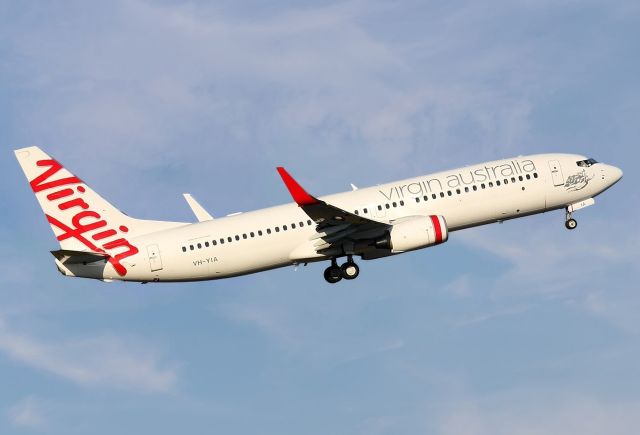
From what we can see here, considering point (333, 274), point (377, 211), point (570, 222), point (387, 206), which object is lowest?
point (333, 274)

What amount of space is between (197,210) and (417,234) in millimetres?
12368

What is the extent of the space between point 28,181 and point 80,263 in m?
5.98

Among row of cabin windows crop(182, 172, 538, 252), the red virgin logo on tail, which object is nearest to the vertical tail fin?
the red virgin logo on tail

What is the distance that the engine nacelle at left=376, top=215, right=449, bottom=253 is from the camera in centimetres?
5503

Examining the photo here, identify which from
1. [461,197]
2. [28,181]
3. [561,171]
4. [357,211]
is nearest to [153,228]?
[28,181]

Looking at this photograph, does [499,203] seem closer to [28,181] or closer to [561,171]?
[561,171]

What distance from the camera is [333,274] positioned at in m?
58.7

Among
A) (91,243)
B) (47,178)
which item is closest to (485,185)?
(91,243)

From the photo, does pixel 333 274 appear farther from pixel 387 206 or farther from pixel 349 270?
pixel 387 206

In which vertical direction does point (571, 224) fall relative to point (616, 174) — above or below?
below

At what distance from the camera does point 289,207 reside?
56.9 m

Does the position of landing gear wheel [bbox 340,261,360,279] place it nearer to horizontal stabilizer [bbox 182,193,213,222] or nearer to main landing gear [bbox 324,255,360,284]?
main landing gear [bbox 324,255,360,284]

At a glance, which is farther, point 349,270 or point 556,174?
point 556,174

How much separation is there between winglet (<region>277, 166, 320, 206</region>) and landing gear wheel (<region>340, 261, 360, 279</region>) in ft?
24.4
